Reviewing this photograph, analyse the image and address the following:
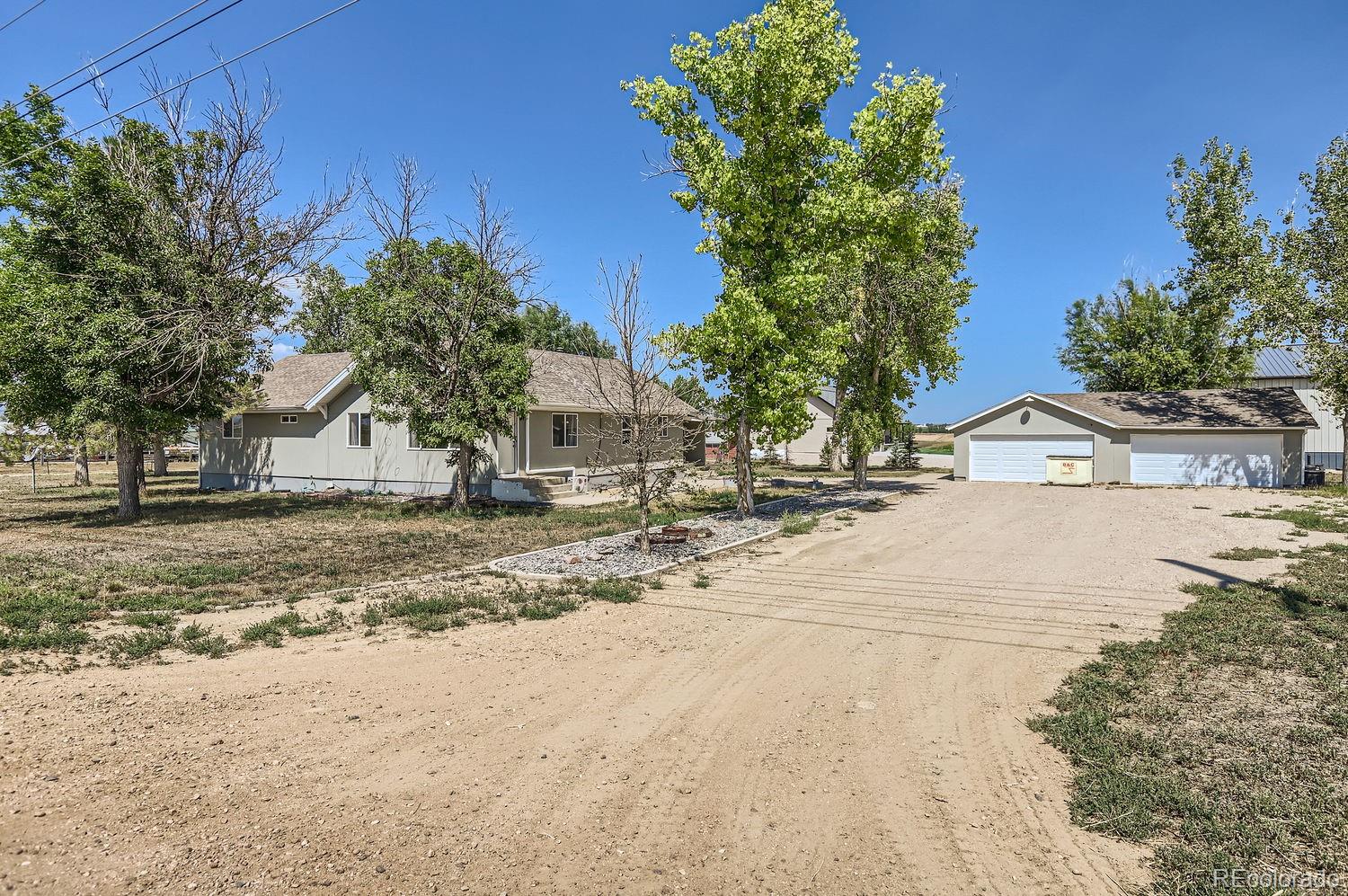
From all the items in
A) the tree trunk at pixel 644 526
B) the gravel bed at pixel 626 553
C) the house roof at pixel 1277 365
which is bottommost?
the gravel bed at pixel 626 553

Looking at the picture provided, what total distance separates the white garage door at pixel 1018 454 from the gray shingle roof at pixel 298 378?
25.8m

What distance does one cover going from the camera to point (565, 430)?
82.1ft

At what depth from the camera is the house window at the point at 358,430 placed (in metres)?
24.6

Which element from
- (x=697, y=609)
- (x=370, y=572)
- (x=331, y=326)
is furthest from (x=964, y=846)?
(x=331, y=326)

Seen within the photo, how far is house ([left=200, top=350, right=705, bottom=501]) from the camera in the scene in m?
23.0

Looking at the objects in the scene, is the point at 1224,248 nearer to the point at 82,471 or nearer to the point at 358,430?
the point at 358,430

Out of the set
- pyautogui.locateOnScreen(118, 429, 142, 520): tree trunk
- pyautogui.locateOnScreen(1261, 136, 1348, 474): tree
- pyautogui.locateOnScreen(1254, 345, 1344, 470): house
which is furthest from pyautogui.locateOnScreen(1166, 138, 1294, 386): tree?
pyautogui.locateOnScreen(118, 429, 142, 520): tree trunk

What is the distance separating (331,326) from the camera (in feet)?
154

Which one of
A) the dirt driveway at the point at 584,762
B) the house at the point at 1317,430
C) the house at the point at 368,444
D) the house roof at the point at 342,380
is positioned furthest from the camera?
the house at the point at 1317,430

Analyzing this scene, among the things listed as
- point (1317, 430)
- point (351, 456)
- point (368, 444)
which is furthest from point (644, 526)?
point (1317, 430)

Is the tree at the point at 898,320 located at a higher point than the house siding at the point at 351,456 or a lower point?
higher

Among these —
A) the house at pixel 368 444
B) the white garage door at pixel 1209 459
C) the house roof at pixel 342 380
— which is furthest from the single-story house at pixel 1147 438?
the house at pixel 368 444

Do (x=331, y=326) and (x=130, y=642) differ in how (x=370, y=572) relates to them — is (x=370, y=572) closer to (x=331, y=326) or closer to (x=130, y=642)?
(x=130, y=642)

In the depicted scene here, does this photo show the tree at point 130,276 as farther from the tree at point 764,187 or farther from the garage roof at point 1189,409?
the garage roof at point 1189,409
